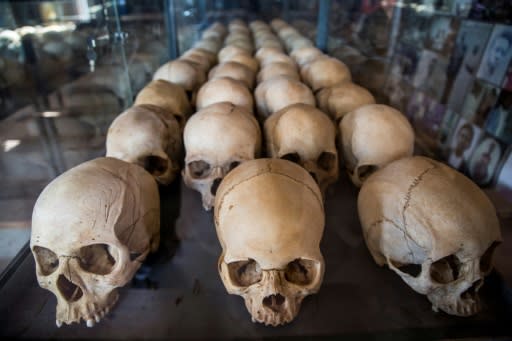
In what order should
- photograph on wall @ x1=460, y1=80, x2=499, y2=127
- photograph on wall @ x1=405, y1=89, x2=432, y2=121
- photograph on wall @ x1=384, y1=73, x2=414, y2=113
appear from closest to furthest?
photograph on wall @ x1=460, y1=80, x2=499, y2=127 < photograph on wall @ x1=405, y1=89, x2=432, y2=121 < photograph on wall @ x1=384, y1=73, x2=414, y2=113

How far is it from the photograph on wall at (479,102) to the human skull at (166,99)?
1.20 meters

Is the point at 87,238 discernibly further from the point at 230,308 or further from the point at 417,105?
the point at 417,105

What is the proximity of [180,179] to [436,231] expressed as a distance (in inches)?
34.6

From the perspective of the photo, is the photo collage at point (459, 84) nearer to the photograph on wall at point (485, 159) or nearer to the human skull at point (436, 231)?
the photograph on wall at point (485, 159)

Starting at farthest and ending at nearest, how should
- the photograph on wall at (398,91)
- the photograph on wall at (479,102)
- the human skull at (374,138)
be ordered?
the photograph on wall at (398,91)
the photograph on wall at (479,102)
the human skull at (374,138)

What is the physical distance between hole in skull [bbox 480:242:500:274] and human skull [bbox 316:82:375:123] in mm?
673

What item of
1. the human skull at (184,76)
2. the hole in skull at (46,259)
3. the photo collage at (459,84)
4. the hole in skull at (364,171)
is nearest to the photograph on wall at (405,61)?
the photo collage at (459,84)

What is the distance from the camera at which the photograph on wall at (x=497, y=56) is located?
123 centimetres

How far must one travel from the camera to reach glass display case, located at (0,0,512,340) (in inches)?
31.4

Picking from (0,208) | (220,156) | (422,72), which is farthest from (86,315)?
A: (422,72)

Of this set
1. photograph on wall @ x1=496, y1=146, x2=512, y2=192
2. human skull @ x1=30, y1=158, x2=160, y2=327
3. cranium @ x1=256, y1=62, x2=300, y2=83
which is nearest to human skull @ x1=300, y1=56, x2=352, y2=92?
cranium @ x1=256, y1=62, x2=300, y2=83

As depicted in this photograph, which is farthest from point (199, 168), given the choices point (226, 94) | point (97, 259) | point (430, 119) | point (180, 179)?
point (430, 119)

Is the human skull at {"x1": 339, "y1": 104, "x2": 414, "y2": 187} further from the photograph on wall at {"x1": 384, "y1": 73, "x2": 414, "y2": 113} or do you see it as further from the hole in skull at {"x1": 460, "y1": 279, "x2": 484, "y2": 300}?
the photograph on wall at {"x1": 384, "y1": 73, "x2": 414, "y2": 113}

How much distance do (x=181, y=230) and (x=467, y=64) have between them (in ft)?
4.44
